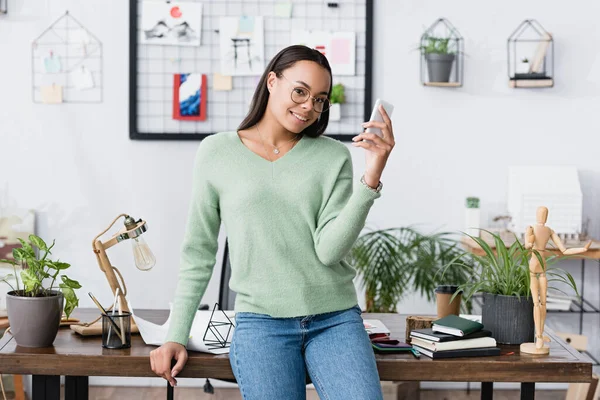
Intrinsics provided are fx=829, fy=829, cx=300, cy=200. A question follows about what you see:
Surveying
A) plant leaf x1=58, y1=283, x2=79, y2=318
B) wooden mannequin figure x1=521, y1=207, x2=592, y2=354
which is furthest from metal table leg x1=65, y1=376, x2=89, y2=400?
wooden mannequin figure x1=521, y1=207, x2=592, y2=354

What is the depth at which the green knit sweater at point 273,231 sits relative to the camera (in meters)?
1.94

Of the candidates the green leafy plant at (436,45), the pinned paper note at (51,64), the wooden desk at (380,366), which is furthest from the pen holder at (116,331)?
the green leafy plant at (436,45)

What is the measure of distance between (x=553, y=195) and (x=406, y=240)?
674 mm

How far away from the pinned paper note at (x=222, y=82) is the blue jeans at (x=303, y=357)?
187 centimetres

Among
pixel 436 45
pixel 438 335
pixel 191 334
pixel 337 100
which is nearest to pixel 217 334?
pixel 191 334

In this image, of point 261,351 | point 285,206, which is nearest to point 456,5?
point 285,206

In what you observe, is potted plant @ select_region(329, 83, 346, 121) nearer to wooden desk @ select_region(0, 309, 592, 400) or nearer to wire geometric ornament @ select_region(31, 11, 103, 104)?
wire geometric ornament @ select_region(31, 11, 103, 104)

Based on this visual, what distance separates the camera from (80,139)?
12.2ft

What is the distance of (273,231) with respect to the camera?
1.96m

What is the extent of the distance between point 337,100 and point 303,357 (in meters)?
1.91

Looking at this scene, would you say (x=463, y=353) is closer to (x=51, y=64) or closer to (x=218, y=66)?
(x=218, y=66)

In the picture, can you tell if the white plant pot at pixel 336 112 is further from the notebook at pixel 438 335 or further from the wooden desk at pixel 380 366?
the wooden desk at pixel 380 366

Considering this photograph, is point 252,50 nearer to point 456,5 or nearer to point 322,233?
point 456,5

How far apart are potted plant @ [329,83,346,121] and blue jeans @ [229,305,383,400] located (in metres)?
1.81
